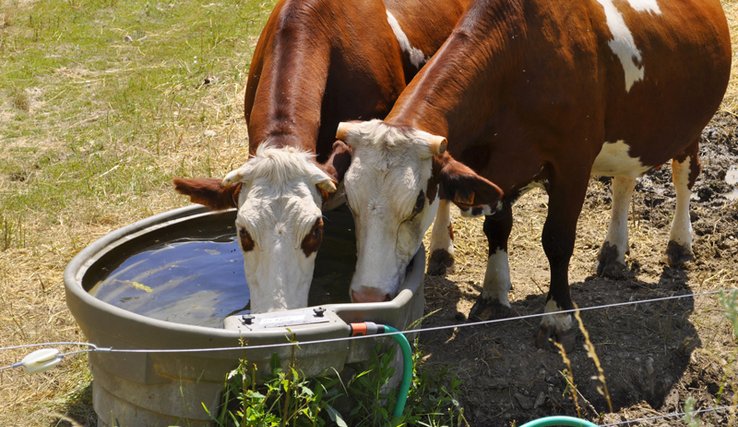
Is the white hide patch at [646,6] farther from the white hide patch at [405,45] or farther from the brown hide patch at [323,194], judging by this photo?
the brown hide patch at [323,194]

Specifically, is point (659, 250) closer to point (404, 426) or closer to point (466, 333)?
point (466, 333)

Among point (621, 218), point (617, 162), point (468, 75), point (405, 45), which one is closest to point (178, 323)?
point (468, 75)

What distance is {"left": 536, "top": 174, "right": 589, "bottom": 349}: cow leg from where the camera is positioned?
5.32m

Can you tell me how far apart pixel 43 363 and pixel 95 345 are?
409mm

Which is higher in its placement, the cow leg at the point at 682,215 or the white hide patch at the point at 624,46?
the white hide patch at the point at 624,46

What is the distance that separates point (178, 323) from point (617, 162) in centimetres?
291

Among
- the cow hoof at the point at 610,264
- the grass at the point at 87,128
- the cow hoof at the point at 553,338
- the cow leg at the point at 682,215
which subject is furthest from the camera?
the cow leg at the point at 682,215

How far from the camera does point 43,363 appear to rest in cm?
365

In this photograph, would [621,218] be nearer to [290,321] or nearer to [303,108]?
[303,108]

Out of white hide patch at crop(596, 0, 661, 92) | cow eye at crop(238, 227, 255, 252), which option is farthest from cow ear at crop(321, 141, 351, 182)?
white hide patch at crop(596, 0, 661, 92)

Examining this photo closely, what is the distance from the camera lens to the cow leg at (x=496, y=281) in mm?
5824

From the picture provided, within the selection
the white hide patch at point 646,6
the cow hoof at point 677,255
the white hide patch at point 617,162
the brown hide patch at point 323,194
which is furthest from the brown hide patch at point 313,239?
the cow hoof at point 677,255

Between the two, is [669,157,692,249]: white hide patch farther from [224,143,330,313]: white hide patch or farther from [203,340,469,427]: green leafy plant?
[224,143,330,313]: white hide patch

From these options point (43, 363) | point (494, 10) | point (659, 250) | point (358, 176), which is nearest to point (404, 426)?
point (358, 176)
